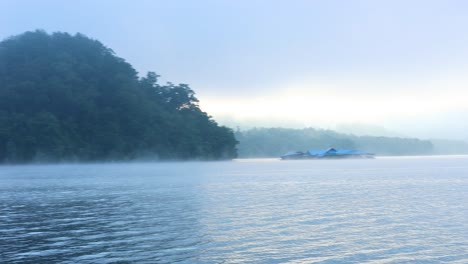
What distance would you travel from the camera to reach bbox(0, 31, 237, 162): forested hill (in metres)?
120

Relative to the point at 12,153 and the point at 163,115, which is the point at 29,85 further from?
the point at 163,115

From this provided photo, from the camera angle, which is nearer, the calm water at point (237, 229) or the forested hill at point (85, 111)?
the calm water at point (237, 229)

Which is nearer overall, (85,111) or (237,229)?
(237,229)

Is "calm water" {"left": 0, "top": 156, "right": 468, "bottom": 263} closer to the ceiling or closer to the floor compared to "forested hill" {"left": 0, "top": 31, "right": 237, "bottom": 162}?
closer to the floor

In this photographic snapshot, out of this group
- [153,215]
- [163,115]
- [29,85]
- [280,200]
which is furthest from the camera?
[163,115]

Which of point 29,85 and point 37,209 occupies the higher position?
point 29,85

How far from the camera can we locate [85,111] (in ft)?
437

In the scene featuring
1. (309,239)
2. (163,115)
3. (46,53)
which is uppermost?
(46,53)

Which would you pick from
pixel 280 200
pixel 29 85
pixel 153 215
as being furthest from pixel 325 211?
pixel 29 85

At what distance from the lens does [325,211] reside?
97.8 feet

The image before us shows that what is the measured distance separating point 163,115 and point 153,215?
131 metres

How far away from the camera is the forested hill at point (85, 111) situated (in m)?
120

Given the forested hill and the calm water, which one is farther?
the forested hill

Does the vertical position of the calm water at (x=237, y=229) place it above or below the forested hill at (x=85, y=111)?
below
